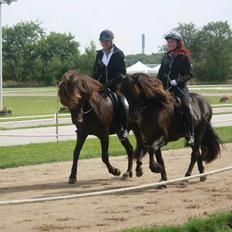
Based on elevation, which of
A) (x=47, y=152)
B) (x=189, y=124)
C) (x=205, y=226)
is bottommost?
(x=47, y=152)

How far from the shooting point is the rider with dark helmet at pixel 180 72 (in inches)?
440

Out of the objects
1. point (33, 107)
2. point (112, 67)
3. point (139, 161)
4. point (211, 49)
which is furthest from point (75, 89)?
point (211, 49)

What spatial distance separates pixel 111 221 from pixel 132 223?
0.99 ft

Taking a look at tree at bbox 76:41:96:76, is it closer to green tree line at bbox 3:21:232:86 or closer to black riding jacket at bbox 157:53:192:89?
green tree line at bbox 3:21:232:86

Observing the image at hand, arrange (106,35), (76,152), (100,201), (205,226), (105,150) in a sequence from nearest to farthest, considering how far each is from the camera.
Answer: (205,226) → (100,201) → (76,152) → (106,35) → (105,150)

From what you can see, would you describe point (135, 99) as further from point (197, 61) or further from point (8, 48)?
point (8, 48)

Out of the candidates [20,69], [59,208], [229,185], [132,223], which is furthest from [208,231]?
[20,69]

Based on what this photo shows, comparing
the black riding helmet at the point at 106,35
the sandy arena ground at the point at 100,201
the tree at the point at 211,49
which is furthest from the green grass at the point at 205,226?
the tree at the point at 211,49

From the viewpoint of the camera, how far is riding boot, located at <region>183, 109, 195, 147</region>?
1123 cm

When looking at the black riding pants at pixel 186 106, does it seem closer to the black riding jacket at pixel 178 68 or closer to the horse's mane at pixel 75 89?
the black riding jacket at pixel 178 68

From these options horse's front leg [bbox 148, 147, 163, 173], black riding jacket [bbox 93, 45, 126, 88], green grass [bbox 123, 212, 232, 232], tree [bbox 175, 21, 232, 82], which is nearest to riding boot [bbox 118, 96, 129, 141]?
black riding jacket [bbox 93, 45, 126, 88]

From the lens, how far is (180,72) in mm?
11273

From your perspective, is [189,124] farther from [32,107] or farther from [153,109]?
[32,107]

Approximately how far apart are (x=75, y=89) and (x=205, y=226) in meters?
4.20
